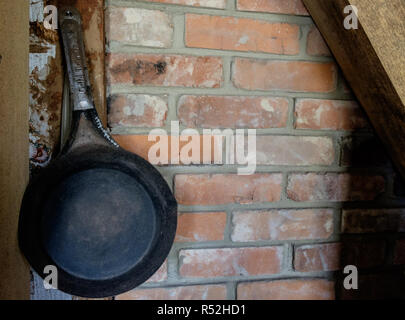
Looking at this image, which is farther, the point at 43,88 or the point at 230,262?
the point at 230,262

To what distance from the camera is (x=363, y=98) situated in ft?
2.18

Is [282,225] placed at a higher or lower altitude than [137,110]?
lower

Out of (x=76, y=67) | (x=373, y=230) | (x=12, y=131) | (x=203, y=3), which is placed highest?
(x=203, y=3)

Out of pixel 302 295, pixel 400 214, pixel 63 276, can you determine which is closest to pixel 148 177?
pixel 63 276

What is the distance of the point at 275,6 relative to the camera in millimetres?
656

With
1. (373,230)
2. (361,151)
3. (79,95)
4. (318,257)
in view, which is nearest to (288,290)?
(318,257)

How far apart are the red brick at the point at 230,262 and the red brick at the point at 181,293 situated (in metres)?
0.03

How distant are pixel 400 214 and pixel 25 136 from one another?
0.80 meters

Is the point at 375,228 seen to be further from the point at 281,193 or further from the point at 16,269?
the point at 16,269

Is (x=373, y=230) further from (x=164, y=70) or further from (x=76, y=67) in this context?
(x=76, y=67)

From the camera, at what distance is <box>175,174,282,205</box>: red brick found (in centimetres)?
66

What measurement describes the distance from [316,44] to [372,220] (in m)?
0.41

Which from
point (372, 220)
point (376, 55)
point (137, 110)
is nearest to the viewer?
point (376, 55)

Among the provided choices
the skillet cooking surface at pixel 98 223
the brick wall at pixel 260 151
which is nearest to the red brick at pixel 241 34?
the brick wall at pixel 260 151
